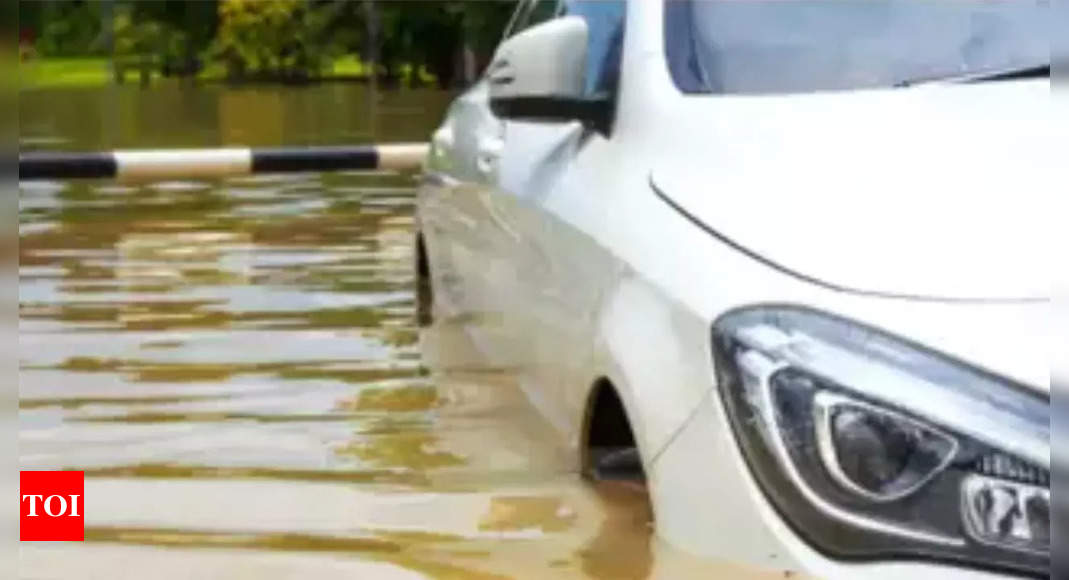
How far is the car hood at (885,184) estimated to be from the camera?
7.88 feet

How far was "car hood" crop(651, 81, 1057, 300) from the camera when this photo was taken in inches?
94.6

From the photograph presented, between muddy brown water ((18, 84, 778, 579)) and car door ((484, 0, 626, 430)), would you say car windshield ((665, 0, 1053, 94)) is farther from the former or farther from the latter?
muddy brown water ((18, 84, 778, 579))

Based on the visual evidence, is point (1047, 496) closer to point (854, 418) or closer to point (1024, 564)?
point (1024, 564)

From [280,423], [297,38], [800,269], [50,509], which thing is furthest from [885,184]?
[297,38]

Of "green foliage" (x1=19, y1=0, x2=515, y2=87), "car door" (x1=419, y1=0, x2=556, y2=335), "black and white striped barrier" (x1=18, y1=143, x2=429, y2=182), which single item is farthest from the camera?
"green foliage" (x1=19, y1=0, x2=515, y2=87)

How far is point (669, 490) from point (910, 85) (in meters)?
0.99

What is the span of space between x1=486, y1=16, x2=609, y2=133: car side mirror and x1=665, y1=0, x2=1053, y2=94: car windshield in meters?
0.22

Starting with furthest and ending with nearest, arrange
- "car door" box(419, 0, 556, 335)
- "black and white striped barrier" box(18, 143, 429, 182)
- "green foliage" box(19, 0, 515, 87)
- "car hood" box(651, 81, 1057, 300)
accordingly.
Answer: "green foliage" box(19, 0, 515, 87)
"black and white striped barrier" box(18, 143, 429, 182)
"car door" box(419, 0, 556, 335)
"car hood" box(651, 81, 1057, 300)

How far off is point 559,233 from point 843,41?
2.00 feet

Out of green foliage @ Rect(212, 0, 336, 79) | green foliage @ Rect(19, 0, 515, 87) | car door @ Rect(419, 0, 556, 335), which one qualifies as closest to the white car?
car door @ Rect(419, 0, 556, 335)

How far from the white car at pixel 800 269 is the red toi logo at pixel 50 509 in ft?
3.05

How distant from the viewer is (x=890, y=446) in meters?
2.22

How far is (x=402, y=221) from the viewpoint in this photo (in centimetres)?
1064

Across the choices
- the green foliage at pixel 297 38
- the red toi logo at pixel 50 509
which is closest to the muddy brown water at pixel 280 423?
the red toi logo at pixel 50 509
